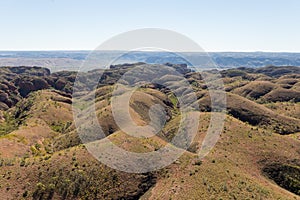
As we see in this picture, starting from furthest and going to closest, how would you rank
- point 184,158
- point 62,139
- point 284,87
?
point 284,87, point 62,139, point 184,158

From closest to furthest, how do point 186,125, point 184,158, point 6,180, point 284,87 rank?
1. point 6,180
2. point 184,158
3. point 186,125
4. point 284,87

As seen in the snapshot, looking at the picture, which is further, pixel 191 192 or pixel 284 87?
pixel 284 87

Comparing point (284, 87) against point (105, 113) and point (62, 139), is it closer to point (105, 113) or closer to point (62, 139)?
point (105, 113)

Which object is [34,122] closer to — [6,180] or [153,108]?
[153,108]

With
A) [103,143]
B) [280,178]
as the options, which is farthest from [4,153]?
[280,178]

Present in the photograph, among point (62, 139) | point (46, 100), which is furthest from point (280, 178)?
point (46, 100)

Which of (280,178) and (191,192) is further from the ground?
(191,192)

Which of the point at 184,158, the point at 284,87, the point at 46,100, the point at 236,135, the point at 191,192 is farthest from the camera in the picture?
the point at 284,87

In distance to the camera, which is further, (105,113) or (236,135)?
(105,113)

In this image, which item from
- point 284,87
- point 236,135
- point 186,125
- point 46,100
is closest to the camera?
point 236,135
